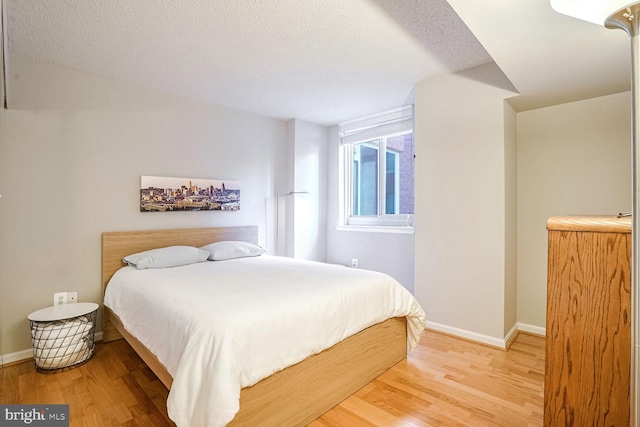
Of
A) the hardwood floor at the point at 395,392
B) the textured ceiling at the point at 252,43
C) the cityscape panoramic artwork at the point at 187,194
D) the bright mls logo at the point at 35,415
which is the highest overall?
the textured ceiling at the point at 252,43

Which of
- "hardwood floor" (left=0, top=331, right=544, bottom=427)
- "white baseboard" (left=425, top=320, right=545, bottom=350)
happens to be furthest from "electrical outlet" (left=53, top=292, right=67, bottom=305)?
"white baseboard" (left=425, top=320, right=545, bottom=350)

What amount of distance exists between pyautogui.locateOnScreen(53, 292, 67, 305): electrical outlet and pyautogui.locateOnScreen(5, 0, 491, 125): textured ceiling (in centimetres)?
186

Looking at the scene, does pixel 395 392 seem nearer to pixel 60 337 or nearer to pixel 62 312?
pixel 60 337

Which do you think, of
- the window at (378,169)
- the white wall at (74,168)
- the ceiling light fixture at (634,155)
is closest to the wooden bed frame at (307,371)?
the white wall at (74,168)

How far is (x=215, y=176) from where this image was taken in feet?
11.6

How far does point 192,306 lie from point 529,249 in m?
2.86

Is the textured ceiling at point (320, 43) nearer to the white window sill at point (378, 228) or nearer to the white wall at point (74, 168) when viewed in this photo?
the white wall at point (74, 168)

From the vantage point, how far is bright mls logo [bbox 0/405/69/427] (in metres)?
1.61

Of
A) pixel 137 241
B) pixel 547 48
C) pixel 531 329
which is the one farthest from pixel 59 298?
pixel 531 329

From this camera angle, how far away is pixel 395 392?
6.40ft

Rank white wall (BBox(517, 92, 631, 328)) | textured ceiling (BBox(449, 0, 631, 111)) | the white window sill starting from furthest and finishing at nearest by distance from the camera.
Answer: the white window sill, white wall (BBox(517, 92, 631, 328)), textured ceiling (BBox(449, 0, 631, 111))

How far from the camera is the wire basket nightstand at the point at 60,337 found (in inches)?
85.8

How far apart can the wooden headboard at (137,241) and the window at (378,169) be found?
175 centimetres

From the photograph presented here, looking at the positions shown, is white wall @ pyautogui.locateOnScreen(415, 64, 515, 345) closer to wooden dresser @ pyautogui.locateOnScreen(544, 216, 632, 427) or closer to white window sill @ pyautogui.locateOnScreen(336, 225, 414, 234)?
white window sill @ pyautogui.locateOnScreen(336, 225, 414, 234)
